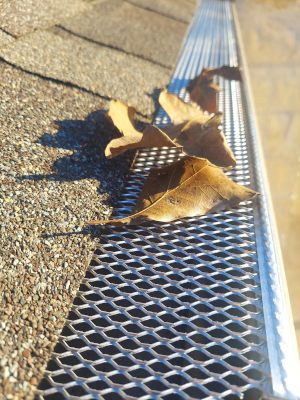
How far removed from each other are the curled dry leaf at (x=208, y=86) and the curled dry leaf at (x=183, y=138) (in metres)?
0.29

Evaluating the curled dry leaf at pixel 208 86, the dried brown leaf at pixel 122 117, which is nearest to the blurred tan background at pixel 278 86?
the curled dry leaf at pixel 208 86

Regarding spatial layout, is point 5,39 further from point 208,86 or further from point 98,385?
point 98,385

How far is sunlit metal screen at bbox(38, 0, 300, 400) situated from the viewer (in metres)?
0.55

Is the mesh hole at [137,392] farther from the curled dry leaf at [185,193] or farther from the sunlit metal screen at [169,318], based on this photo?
the curled dry leaf at [185,193]

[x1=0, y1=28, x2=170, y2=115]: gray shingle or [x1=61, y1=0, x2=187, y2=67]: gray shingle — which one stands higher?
[x1=61, y1=0, x2=187, y2=67]: gray shingle

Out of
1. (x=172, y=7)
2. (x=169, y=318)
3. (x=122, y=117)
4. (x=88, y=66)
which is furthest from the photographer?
(x=172, y=7)

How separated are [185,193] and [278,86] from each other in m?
3.90

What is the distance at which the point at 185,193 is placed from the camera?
0.82 m

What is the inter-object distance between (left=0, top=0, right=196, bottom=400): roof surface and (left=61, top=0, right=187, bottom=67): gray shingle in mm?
11

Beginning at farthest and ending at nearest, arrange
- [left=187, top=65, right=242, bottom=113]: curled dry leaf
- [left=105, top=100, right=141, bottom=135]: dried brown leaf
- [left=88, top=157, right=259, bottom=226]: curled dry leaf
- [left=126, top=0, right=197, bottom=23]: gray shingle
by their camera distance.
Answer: [left=126, top=0, right=197, bottom=23]: gray shingle < [left=187, top=65, right=242, bottom=113]: curled dry leaf < [left=105, top=100, right=141, bottom=135]: dried brown leaf < [left=88, top=157, right=259, bottom=226]: curled dry leaf

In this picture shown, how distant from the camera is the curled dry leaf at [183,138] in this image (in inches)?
33.7

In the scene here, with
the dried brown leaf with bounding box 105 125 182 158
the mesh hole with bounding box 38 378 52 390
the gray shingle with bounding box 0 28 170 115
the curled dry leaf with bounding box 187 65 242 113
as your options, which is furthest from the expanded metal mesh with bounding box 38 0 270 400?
the curled dry leaf with bounding box 187 65 242 113

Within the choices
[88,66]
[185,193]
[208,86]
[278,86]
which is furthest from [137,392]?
[278,86]

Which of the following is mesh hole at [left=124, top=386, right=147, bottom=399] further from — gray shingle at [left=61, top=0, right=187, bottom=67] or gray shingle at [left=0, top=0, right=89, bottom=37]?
gray shingle at [left=61, top=0, right=187, bottom=67]
